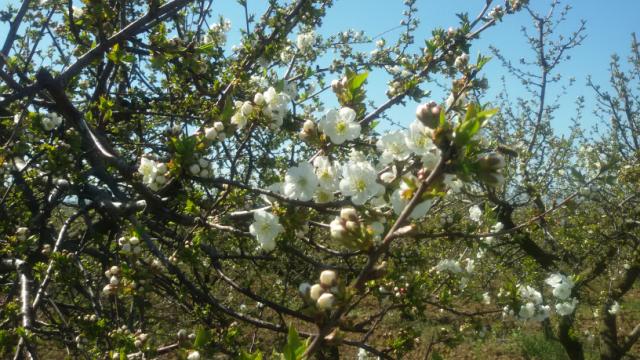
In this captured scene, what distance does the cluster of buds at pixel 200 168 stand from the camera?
1.92m

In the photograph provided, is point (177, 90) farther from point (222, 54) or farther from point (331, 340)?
point (331, 340)

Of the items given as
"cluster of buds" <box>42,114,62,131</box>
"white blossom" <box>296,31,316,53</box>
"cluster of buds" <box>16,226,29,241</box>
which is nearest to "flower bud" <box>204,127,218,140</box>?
"cluster of buds" <box>42,114,62,131</box>

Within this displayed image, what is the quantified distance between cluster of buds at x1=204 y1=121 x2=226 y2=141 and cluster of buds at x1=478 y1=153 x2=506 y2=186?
118 centimetres

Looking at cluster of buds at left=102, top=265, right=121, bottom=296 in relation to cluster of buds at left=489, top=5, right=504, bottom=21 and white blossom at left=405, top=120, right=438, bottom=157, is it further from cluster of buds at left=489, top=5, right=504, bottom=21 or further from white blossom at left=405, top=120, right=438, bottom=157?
cluster of buds at left=489, top=5, right=504, bottom=21

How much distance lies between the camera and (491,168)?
3.94ft

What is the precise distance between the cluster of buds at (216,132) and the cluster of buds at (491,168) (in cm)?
118

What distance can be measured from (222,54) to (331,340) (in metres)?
3.10

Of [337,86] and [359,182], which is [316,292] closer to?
[359,182]

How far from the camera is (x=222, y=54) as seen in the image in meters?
3.73

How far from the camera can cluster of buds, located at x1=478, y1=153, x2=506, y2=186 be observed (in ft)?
3.92

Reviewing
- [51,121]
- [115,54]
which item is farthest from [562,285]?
[51,121]

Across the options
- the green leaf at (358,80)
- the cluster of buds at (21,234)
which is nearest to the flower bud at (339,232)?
the green leaf at (358,80)

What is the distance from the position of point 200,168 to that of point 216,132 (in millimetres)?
171

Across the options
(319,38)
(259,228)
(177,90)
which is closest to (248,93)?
(177,90)
